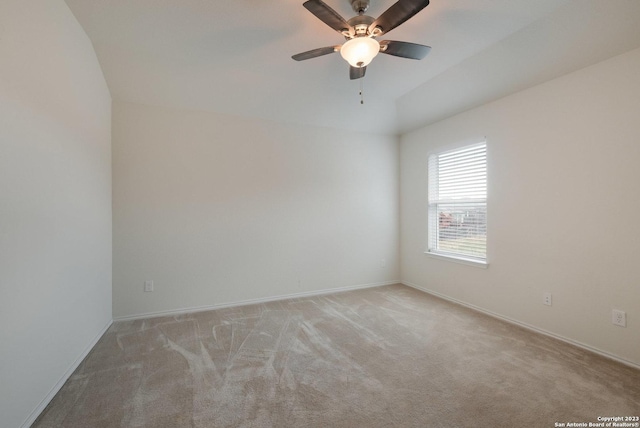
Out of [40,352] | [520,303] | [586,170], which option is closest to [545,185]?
[586,170]

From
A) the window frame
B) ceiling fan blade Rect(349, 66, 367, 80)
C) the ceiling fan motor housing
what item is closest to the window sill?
the window frame

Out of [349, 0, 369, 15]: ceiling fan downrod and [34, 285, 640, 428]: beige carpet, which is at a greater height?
[349, 0, 369, 15]: ceiling fan downrod

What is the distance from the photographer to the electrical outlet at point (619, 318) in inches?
85.3

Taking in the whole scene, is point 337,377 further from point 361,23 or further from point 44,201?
point 361,23

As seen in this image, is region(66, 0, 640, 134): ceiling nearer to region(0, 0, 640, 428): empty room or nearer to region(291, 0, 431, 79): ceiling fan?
region(0, 0, 640, 428): empty room

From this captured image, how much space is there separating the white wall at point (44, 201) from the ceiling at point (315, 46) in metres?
0.47

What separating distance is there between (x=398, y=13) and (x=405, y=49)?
362 millimetres

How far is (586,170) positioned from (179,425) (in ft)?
12.0

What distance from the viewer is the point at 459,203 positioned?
11.9 feet

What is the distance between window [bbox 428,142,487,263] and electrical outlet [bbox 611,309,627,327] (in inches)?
46.1

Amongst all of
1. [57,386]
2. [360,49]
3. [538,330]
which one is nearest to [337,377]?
[57,386]

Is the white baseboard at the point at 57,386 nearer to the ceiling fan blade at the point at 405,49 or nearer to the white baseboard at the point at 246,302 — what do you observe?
the white baseboard at the point at 246,302

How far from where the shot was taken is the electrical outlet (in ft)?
7.11

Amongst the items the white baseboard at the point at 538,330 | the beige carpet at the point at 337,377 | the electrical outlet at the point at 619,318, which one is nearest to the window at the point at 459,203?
the white baseboard at the point at 538,330
